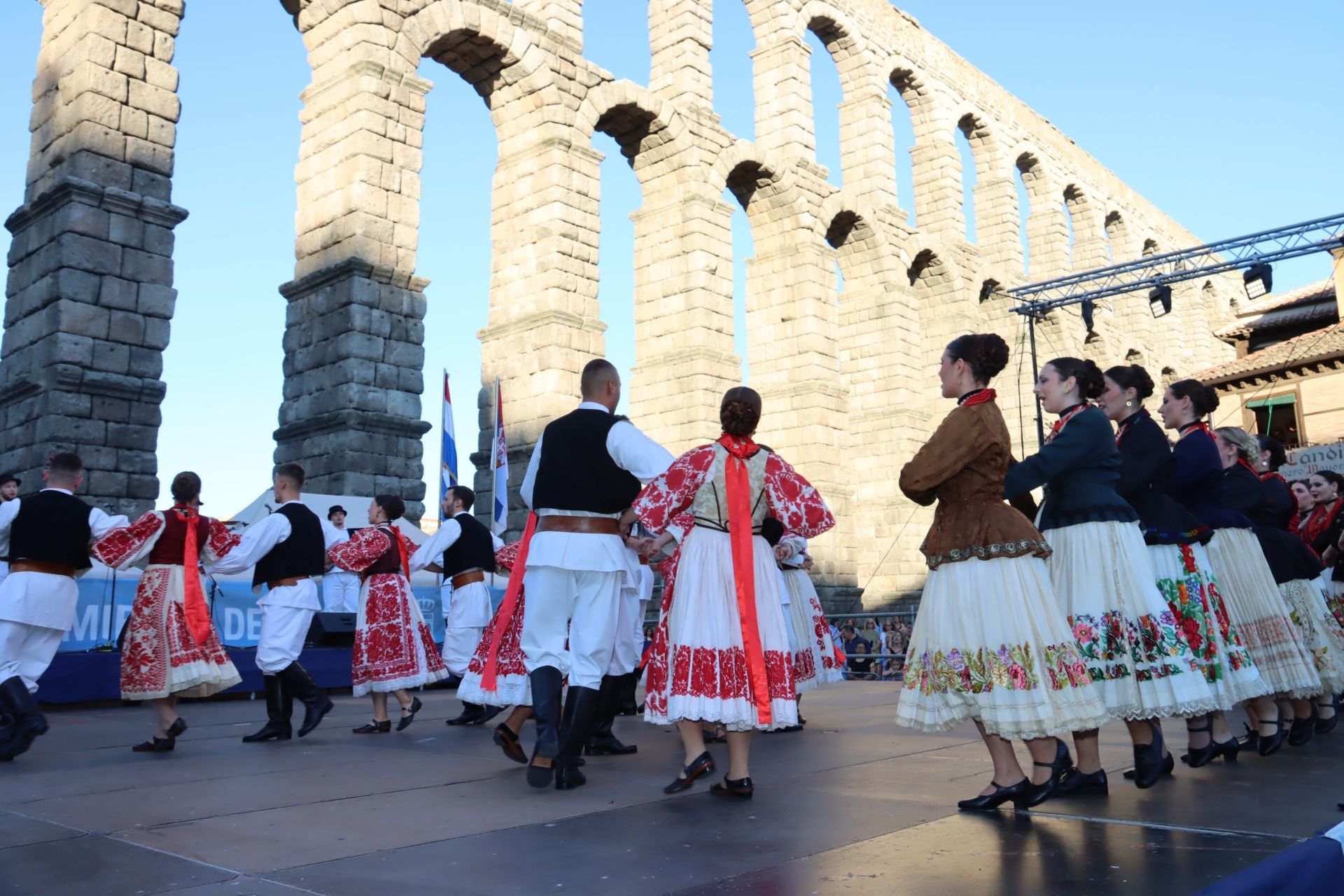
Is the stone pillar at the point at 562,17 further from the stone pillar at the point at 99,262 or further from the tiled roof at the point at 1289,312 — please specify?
the tiled roof at the point at 1289,312

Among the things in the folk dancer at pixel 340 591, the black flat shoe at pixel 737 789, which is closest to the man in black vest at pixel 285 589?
the black flat shoe at pixel 737 789

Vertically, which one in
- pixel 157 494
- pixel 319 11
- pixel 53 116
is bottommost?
pixel 157 494

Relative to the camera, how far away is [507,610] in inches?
226

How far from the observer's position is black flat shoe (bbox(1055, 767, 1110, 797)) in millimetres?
4324

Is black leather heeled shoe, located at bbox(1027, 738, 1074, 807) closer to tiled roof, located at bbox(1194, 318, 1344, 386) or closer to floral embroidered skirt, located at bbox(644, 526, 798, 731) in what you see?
floral embroidered skirt, located at bbox(644, 526, 798, 731)

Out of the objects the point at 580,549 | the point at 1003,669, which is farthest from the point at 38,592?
the point at 1003,669

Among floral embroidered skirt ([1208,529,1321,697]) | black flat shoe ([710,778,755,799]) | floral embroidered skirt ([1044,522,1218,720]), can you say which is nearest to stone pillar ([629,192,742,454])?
floral embroidered skirt ([1208,529,1321,697])

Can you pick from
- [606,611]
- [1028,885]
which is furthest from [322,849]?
[1028,885]

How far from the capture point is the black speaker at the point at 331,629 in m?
11.0

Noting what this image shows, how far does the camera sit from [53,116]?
1133 centimetres

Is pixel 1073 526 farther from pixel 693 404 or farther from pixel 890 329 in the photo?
pixel 890 329

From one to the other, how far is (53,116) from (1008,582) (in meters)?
11.8

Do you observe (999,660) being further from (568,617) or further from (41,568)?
(41,568)

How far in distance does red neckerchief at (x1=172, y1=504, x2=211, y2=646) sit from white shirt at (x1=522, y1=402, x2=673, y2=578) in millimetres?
2832
